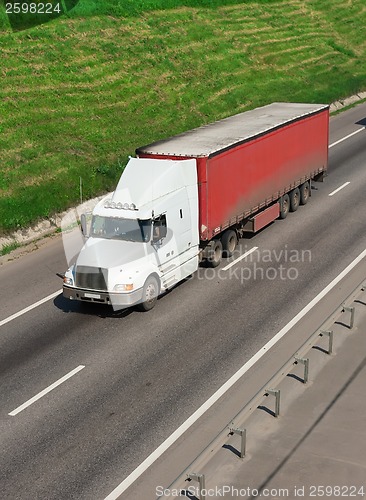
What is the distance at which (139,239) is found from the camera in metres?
19.4

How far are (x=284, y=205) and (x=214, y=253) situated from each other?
572cm

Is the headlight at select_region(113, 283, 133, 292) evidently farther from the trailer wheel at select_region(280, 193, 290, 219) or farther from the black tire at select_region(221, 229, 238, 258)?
the trailer wheel at select_region(280, 193, 290, 219)

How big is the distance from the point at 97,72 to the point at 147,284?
75.3ft

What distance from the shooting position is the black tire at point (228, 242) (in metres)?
23.2

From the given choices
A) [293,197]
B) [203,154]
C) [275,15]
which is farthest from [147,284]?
[275,15]

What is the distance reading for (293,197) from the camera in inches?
1094

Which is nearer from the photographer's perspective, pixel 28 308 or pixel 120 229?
pixel 120 229

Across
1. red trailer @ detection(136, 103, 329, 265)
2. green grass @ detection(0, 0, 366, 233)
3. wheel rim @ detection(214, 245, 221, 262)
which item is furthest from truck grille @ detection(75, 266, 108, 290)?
green grass @ detection(0, 0, 366, 233)

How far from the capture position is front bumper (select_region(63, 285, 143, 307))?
1869 centimetres

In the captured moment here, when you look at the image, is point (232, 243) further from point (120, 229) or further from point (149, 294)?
point (120, 229)

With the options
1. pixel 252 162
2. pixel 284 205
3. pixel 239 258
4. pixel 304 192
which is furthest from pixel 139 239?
pixel 304 192

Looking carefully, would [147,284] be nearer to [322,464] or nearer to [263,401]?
[263,401]

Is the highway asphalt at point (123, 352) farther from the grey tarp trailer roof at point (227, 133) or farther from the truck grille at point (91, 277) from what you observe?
the grey tarp trailer roof at point (227, 133)

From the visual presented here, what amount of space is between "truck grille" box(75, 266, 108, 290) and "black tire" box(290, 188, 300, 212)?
11310 millimetres
